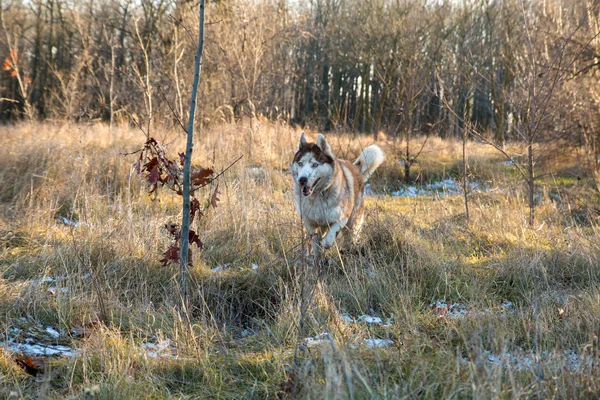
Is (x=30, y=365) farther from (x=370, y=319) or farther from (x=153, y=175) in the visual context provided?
(x=370, y=319)

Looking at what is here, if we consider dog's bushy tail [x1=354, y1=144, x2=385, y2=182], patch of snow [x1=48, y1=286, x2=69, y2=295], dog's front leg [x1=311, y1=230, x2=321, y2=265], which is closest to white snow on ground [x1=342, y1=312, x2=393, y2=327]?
dog's front leg [x1=311, y1=230, x2=321, y2=265]

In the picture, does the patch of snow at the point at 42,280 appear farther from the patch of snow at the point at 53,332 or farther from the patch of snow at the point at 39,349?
the patch of snow at the point at 39,349

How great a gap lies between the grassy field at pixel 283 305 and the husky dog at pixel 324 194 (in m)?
0.19

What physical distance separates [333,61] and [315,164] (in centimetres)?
1904

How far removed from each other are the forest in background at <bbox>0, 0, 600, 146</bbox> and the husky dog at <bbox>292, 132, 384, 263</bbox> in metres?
1.30

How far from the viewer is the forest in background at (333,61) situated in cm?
825

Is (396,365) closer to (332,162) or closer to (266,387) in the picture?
(266,387)

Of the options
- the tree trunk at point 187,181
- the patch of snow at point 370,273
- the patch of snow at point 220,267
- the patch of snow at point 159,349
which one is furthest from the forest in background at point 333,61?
the patch of snow at point 370,273

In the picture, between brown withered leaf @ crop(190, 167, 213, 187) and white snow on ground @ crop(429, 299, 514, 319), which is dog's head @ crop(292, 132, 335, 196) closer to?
brown withered leaf @ crop(190, 167, 213, 187)

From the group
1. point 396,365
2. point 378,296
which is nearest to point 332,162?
point 378,296

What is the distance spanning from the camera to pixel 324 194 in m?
5.08

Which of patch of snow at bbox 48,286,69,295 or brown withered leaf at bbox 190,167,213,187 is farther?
patch of snow at bbox 48,286,69,295

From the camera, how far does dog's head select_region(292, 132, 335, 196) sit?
4.68m

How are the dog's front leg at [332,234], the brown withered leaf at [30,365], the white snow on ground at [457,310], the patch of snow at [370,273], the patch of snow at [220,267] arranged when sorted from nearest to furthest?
the brown withered leaf at [30,365]
the white snow on ground at [457,310]
the patch of snow at [370,273]
the patch of snow at [220,267]
the dog's front leg at [332,234]
